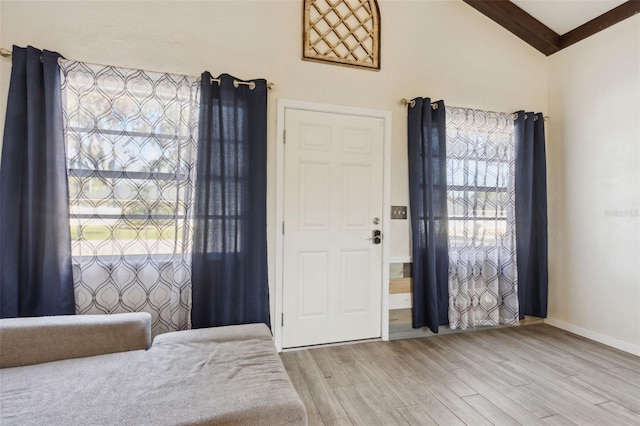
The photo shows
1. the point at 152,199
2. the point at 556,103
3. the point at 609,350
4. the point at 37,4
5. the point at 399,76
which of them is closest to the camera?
the point at 37,4

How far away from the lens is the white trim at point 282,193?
2646 mm

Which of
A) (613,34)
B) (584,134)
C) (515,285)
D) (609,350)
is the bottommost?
(609,350)

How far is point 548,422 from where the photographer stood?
1.76m

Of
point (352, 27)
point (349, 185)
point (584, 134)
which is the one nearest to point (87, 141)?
point (349, 185)

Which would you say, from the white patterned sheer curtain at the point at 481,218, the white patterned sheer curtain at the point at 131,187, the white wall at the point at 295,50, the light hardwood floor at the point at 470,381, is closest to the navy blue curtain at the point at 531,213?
the white patterned sheer curtain at the point at 481,218

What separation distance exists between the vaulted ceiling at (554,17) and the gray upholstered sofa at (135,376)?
361cm

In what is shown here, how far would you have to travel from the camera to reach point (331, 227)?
110 inches

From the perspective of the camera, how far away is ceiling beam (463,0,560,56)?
10.1 ft

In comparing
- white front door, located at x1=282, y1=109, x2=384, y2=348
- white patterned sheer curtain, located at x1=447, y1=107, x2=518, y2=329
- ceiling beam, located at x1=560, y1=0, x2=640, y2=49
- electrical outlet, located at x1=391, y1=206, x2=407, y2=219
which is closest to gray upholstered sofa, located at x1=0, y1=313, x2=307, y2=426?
white front door, located at x1=282, y1=109, x2=384, y2=348

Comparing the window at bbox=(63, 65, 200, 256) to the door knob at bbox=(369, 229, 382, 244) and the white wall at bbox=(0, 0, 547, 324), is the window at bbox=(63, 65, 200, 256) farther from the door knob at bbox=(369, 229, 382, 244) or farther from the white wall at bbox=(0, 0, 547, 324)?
the door knob at bbox=(369, 229, 382, 244)

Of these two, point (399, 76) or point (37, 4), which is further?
point (399, 76)

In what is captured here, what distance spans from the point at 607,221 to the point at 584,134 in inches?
33.7

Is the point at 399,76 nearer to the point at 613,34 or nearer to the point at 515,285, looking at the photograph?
the point at 613,34

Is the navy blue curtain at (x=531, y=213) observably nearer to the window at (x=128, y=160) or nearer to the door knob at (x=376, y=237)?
the door knob at (x=376, y=237)
